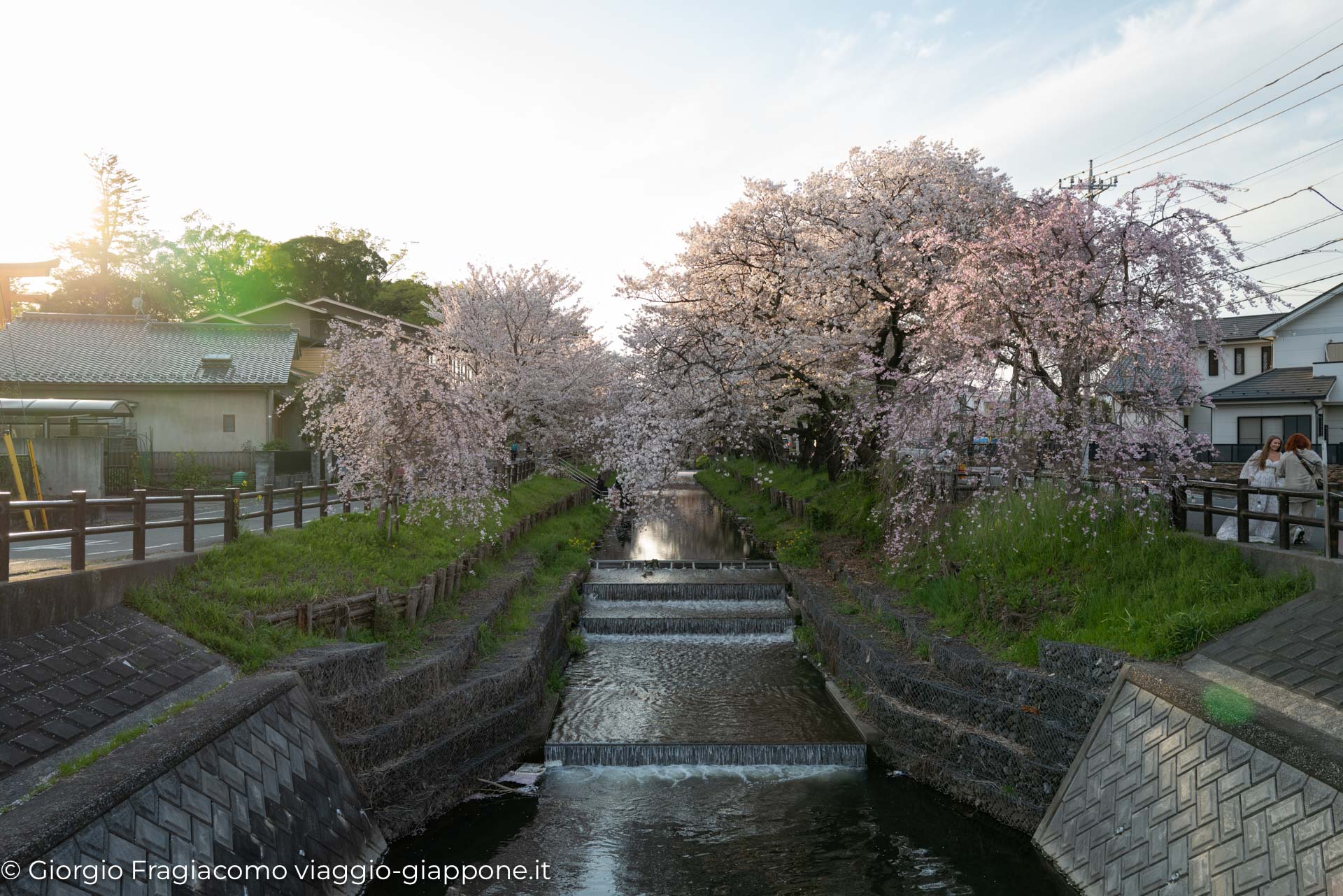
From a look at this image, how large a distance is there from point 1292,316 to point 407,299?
169 feet

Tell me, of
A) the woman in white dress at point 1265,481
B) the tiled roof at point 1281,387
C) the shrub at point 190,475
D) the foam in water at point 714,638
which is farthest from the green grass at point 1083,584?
the tiled roof at point 1281,387

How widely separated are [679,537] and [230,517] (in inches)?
902

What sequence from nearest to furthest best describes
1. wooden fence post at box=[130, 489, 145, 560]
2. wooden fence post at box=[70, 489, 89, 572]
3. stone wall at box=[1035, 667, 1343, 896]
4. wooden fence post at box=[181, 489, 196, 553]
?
stone wall at box=[1035, 667, 1343, 896], wooden fence post at box=[70, 489, 89, 572], wooden fence post at box=[130, 489, 145, 560], wooden fence post at box=[181, 489, 196, 553]

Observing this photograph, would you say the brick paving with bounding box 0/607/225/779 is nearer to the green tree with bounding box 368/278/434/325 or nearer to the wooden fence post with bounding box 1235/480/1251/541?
the wooden fence post with bounding box 1235/480/1251/541

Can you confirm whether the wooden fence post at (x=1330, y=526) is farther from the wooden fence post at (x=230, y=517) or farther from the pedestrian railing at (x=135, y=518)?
the wooden fence post at (x=230, y=517)

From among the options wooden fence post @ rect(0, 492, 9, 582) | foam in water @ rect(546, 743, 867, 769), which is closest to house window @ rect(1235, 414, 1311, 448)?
foam in water @ rect(546, 743, 867, 769)

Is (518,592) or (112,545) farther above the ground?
(112,545)

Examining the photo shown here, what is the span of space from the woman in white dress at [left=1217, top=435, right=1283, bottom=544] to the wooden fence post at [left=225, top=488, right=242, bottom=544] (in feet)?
45.0

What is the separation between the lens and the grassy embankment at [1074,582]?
9.19 m

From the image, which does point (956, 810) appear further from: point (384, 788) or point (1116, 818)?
point (384, 788)

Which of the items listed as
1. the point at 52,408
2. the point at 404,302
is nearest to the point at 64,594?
the point at 52,408

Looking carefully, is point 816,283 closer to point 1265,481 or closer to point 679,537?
point 1265,481

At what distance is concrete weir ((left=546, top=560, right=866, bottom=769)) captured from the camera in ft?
38.4

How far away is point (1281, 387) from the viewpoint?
34.6m
